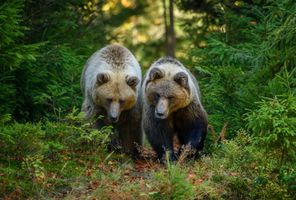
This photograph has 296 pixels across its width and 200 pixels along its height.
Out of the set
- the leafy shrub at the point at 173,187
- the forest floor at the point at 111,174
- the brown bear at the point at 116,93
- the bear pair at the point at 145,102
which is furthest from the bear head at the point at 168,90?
the leafy shrub at the point at 173,187

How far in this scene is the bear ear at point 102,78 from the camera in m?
12.0

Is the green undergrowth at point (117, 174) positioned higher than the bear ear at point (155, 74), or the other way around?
the bear ear at point (155, 74)

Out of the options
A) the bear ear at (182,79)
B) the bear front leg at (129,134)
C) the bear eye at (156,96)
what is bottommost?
the bear front leg at (129,134)

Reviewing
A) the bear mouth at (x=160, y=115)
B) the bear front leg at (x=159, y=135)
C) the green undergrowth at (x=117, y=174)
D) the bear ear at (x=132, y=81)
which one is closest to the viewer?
the green undergrowth at (x=117, y=174)

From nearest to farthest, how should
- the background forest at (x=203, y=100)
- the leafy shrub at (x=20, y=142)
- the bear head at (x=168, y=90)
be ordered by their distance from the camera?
the background forest at (x=203, y=100) < the leafy shrub at (x=20, y=142) < the bear head at (x=168, y=90)

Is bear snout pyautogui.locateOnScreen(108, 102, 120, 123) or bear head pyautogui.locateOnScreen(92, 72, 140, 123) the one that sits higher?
bear head pyautogui.locateOnScreen(92, 72, 140, 123)

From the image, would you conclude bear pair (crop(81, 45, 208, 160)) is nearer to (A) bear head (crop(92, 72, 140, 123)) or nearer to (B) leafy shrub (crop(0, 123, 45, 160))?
(A) bear head (crop(92, 72, 140, 123))

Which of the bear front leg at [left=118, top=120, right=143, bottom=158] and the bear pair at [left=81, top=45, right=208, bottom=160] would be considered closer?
the bear pair at [left=81, top=45, right=208, bottom=160]

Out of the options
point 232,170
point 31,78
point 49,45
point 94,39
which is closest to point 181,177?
point 232,170

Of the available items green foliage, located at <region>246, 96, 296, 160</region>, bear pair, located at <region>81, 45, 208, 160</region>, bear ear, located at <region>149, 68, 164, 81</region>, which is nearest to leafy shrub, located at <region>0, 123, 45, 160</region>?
bear pair, located at <region>81, 45, 208, 160</region>

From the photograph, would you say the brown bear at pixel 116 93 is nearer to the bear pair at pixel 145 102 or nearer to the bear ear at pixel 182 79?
the bear pair at pixel 145 102

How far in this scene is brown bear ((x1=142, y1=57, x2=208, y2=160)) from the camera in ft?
37.7

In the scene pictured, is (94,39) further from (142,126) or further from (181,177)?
(181,177)

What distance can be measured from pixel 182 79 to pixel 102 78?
4.64 ft
